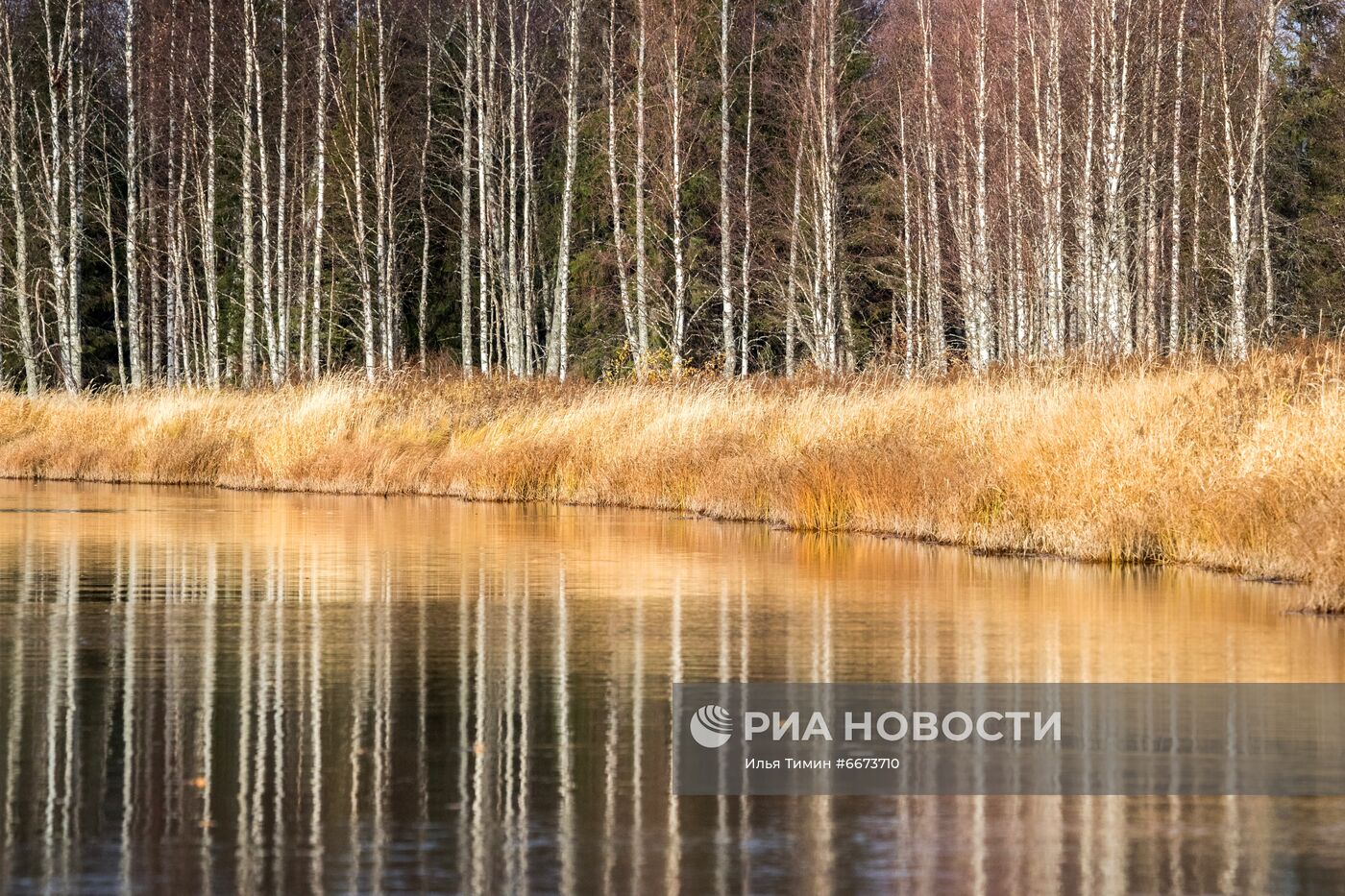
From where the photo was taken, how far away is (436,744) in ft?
29.1

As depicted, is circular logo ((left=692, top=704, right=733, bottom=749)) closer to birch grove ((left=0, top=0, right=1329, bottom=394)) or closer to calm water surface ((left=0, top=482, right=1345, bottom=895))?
calm water surface ((left=0, top=482, right=1345, bottom=895))

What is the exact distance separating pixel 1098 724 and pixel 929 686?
122 centimetres

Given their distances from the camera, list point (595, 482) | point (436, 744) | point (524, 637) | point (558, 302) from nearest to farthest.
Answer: point (436, 744), point (524, 637), point (595, 482), point (558, 302)

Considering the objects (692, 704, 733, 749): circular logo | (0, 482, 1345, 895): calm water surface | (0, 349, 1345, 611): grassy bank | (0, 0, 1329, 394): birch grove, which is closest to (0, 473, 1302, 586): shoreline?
(0, 349, 1345, 611): grassy bank

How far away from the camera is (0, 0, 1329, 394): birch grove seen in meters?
40.5

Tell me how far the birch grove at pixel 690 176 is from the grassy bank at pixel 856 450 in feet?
20.2

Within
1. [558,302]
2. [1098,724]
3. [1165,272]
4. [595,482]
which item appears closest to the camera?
[1098,724]

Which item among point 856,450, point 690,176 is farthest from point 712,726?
point 690,176

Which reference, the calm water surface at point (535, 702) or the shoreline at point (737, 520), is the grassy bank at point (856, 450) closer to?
the shoreline at point (737, 520)

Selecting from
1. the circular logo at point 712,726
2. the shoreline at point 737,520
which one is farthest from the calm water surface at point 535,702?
the shoreline at point 737,520

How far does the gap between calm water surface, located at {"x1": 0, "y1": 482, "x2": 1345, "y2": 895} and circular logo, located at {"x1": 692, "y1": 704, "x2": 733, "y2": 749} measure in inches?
7.2

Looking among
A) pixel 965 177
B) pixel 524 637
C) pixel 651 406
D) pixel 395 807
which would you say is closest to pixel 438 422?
pixel 651 406

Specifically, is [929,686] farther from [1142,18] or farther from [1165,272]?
[1165,272]

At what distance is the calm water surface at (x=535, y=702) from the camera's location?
22.1 ft
